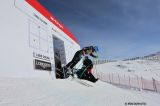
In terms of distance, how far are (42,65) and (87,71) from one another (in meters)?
2.99

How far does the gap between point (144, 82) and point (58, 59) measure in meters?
13.9

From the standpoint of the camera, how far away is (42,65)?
7348mm

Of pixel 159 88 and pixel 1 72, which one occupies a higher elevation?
pixel 1 72

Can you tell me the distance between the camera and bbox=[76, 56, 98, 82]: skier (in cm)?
932

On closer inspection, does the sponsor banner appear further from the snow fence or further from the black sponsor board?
the snow fence

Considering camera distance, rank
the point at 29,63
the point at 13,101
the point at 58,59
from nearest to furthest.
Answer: the point at 13,101, the point at 29,63, the point at 58,59

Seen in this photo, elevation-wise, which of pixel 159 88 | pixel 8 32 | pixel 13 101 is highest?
pixel 8 32

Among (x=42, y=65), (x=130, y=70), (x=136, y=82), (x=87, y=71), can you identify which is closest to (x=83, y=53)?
(x=87, y=71)

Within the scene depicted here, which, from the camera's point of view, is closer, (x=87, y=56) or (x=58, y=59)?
(x=87, y=56)

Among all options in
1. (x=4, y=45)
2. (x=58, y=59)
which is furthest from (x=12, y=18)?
(x=58, y=59)

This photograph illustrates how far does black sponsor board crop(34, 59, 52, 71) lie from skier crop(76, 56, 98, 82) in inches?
81.2

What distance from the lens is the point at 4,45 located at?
16.6 feet

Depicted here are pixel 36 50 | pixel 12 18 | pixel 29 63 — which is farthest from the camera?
pixel 36 50

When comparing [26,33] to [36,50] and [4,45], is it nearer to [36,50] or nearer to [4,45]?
[36,50]
